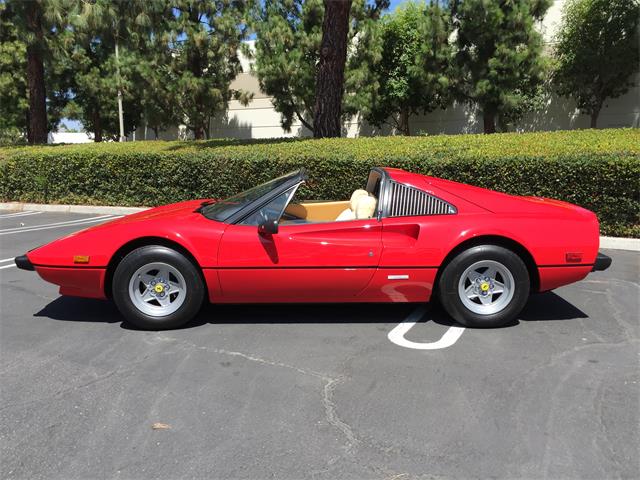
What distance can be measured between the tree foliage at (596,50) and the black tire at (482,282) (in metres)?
16.9

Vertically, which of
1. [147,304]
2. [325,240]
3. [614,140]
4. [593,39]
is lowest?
[147,304]

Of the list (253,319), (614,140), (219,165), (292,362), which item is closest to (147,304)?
(253,319)

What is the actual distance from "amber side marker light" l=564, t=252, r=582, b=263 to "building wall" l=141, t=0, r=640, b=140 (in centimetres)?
1663

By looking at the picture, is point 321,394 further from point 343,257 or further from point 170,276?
point 170,276

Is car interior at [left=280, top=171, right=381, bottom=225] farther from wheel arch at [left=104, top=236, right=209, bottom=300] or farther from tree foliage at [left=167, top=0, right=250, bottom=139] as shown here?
tree foliage at [left=167, top=0, right=250, bottom=139]

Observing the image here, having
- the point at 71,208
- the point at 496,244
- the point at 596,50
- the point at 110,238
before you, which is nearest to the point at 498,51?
the point at 596,50

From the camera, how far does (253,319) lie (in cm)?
410

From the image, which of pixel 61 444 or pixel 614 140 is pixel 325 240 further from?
pixel 614 140

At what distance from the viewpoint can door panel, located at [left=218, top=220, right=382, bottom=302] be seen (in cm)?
369

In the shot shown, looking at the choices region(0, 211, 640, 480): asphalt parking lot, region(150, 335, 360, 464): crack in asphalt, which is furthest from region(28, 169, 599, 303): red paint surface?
region(150, 335, 360, 464): crack in asphalt

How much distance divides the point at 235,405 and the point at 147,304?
4.80 feet

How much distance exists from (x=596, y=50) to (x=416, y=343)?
18.0 meters

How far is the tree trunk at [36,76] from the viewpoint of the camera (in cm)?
1453

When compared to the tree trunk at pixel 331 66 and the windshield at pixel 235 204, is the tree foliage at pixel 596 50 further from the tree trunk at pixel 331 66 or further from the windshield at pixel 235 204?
the windshield at pixel 235 204
